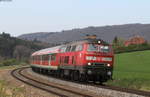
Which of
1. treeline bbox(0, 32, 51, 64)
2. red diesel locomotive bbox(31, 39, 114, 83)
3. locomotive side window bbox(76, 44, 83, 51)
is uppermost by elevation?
treeline bbox(0, 32, 51, 64)

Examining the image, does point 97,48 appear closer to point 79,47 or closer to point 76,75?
point 79,47

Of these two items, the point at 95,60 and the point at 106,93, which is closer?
the point at 106,93

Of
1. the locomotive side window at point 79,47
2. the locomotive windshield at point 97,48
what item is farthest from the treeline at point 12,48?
the locomotive windshield at point 97,48

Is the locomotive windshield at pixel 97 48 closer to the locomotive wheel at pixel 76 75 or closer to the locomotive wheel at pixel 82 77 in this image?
the locomotive wheel at pixel 82 77

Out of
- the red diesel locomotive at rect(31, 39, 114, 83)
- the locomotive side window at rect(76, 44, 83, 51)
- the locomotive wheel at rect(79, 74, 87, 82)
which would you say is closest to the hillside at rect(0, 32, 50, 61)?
the red diesel locomotive at rect(31, 39, 114, 83)

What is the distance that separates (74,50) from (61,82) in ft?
11.0

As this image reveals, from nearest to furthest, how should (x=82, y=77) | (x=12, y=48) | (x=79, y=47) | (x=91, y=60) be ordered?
1. (x=91, y=60)
2. (x=82, y=77)
3. (x=79, y=47)
4. (x=12, y=48)

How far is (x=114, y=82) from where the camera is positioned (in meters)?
29.6

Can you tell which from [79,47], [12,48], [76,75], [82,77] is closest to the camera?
[82,77]

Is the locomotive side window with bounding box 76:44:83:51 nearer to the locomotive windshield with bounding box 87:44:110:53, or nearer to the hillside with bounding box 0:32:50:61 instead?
the locomotive windshield with bounding box 87:44:110:53

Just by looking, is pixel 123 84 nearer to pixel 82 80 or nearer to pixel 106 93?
pixel 82 80

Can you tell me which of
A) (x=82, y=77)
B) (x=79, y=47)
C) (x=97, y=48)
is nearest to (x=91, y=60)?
(x=97, y=48)

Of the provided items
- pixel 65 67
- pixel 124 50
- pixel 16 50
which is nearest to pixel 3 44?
pixel 16 50

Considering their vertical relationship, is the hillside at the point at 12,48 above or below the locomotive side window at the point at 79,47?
above
